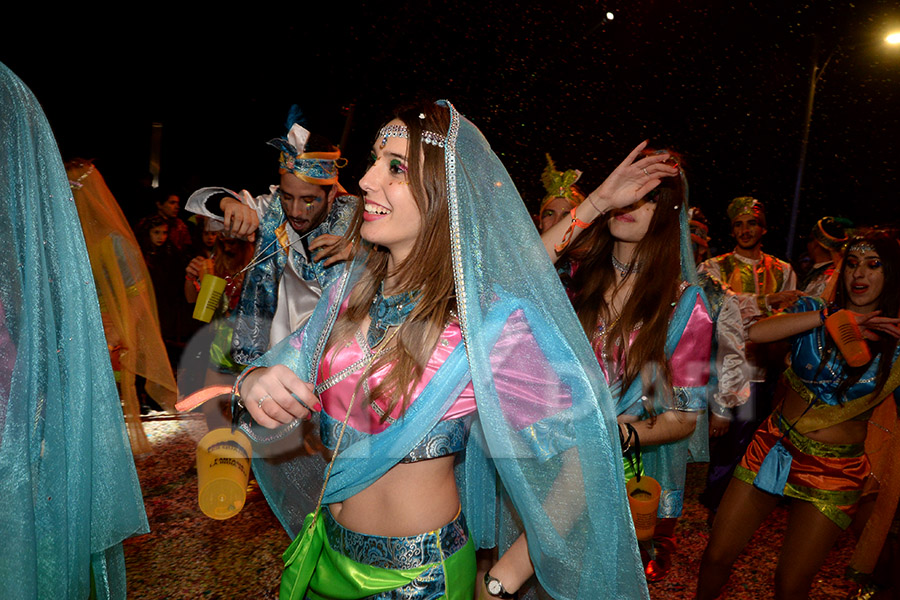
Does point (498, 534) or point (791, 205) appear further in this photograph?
point (791, 205)

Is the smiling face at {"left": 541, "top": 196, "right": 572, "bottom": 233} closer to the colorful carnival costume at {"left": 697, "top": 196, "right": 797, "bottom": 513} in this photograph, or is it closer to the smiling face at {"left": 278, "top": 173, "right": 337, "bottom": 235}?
the colorful carnival costume at {"left": 697, "top": 196, "right": 797, "bottom": 513}

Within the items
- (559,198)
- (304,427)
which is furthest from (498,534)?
(559,198)

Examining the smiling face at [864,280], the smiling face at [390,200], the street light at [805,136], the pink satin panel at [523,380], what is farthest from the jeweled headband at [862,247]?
the street light at [805,136]

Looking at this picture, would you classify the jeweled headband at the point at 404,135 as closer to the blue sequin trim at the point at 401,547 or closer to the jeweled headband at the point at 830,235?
the blue sequin trim at the point at 401,547

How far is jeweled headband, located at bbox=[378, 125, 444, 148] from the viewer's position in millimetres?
1465

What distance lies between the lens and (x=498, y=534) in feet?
5.71

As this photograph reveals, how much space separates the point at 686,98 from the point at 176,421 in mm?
7093

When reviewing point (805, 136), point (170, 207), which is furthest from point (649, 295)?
point (805, 136)

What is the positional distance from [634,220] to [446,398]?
1.30 metres

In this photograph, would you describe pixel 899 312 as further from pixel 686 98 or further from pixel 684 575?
pixel 686 98

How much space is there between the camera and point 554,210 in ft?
13.6

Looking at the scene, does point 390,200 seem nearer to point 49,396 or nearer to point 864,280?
point 49,396

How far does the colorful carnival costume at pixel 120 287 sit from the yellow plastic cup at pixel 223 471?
5.28 ft

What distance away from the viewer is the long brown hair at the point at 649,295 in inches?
86.0
